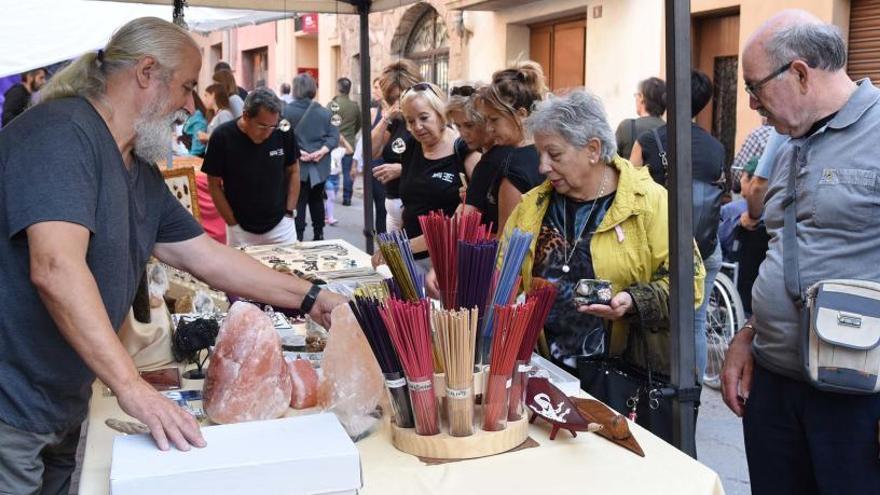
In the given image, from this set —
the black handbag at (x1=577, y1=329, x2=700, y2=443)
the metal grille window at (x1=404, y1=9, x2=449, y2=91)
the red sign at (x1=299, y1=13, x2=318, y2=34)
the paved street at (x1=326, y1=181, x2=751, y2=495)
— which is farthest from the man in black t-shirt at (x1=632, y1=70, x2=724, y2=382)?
the red sign at (x1=299, y1=13, x2=318, y2=34)

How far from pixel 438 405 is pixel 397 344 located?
0.16 metres

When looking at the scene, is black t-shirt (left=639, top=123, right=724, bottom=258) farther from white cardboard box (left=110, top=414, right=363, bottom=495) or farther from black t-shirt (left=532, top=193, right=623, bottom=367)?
white cardboard box (left=110, top=414, right=363, bottom=495)

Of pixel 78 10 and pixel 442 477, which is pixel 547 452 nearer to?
pixel 442 477

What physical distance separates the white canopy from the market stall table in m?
3.06

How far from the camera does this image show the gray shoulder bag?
1.83 meters

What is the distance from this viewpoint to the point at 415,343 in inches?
64.6

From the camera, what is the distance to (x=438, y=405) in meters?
1.71

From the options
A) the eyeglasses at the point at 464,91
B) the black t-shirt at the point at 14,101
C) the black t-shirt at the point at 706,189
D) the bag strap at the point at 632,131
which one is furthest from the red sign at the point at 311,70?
the black t-shirt at the point at 706,189

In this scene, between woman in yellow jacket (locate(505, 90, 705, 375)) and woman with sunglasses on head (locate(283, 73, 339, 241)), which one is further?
woman with sunglasses on head (locate(283, 73, 339, 241))

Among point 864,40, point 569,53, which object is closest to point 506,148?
point 864,40

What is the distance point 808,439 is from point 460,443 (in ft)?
2.96

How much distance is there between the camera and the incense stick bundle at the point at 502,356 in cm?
168

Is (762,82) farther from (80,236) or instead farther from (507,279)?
(80,236)

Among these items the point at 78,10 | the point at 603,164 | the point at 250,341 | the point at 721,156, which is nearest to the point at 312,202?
the point at 78,10
